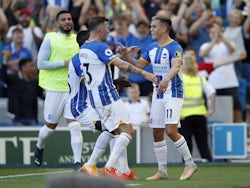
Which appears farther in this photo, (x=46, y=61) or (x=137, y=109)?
(x=137, y=109)

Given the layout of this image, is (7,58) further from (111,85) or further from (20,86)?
(111,85)

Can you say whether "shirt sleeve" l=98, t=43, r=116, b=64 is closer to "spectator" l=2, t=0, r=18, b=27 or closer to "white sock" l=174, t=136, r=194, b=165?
"white sock" l=174, t=136, r=194, b=165

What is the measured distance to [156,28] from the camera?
1253 centimetres

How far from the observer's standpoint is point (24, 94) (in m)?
17.8

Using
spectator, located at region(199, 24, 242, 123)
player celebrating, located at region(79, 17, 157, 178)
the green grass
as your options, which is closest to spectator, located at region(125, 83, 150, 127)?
the green grass

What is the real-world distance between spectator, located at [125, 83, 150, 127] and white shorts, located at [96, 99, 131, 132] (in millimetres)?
5036

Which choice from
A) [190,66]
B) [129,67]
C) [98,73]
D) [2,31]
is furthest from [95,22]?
[2,31]

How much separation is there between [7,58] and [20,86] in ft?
3.25

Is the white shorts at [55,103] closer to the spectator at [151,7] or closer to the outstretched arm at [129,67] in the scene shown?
the outstretched arm at [129,67]

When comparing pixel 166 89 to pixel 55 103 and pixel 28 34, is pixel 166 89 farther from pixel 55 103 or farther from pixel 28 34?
pixel 28 34

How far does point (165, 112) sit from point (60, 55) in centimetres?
269

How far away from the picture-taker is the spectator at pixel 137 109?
17.3 meters

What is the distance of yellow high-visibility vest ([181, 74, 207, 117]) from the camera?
17.1 m

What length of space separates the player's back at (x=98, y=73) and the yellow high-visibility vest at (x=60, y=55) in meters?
2.31
